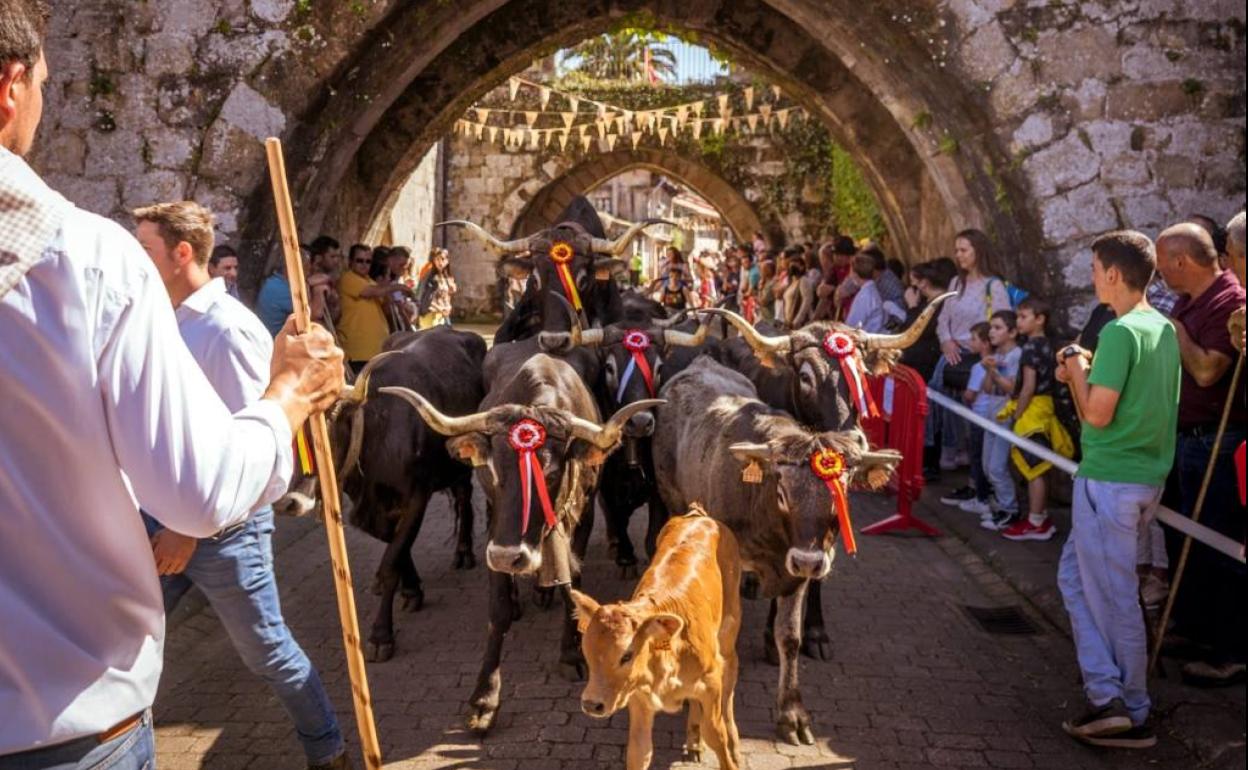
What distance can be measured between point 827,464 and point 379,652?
2605 mm

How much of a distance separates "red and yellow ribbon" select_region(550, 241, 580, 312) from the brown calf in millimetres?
2794

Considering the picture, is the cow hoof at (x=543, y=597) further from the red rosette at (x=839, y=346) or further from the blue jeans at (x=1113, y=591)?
the blue jeans at (x=1113, y=591)

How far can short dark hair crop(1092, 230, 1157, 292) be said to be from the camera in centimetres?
403

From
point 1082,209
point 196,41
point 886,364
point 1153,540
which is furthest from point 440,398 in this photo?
point 1082,209

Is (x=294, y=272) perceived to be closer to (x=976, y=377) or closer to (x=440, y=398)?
(x=440, y=398)

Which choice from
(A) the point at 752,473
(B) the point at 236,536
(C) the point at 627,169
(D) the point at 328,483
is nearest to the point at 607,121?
(C) the point at 627,169

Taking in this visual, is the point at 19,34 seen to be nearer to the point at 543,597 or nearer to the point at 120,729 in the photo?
the point at 120,729

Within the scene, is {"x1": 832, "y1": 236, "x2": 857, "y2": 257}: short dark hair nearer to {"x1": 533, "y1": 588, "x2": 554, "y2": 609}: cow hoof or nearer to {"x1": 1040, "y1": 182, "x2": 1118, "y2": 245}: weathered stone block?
{"x1": 1040, "y1": 182, "x2": 1118, "y2": 245}: weathered stone block

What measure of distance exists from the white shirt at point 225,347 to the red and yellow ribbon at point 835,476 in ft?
7.04

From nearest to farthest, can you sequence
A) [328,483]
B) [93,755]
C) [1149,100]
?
[93,755] < [328,483] < [1149,100]

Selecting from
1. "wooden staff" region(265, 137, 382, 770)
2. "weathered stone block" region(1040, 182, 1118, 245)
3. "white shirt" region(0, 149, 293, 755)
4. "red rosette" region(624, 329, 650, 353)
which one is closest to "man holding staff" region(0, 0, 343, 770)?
"white shirt" region(0, 149, 293, 755)

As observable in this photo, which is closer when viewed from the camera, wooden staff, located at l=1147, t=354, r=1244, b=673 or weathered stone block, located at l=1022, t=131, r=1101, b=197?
wooden staff, located at l=1147, t=354, r=1244, b=673

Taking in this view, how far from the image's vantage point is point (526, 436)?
4410 mm

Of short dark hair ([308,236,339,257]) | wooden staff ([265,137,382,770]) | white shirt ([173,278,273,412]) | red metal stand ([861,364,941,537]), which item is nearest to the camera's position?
wooden staff ([265,137,382,770])
